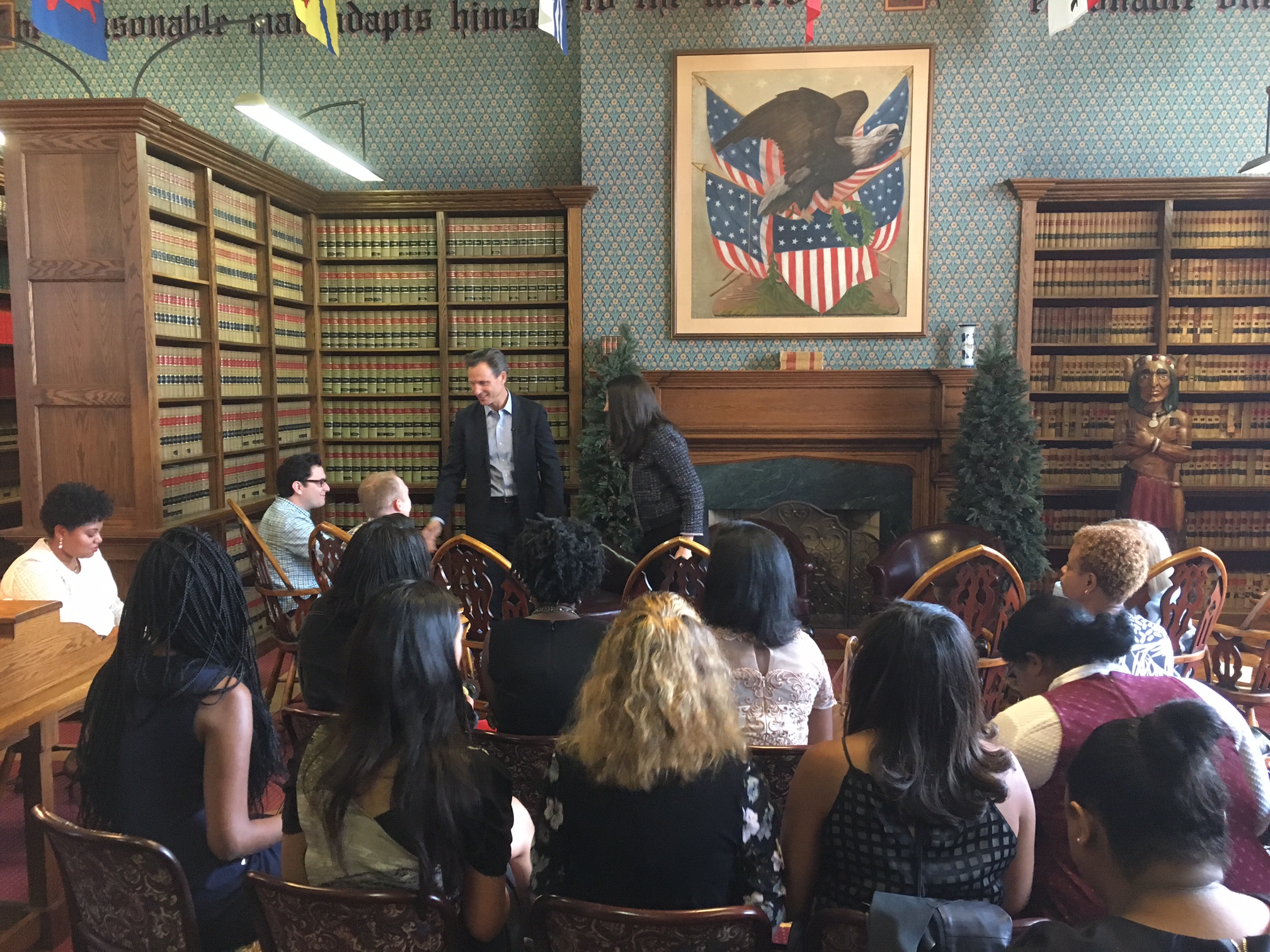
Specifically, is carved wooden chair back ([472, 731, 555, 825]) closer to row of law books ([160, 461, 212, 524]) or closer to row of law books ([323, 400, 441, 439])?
row of law books ([160, 461, 212, 524])

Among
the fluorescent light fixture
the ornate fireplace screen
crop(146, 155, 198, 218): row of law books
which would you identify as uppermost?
the fluorescent light fixture

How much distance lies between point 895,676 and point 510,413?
11.2ft

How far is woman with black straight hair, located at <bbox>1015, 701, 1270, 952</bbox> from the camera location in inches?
42.6

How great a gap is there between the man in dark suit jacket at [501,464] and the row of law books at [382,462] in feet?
5.83

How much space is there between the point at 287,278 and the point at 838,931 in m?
5.69

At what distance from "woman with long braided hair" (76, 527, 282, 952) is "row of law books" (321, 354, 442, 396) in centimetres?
473

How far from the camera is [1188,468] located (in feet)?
19.6

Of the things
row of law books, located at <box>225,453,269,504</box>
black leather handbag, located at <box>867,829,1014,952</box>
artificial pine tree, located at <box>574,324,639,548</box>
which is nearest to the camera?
black leather handbag, located at <box>867,829,1014,952</box>

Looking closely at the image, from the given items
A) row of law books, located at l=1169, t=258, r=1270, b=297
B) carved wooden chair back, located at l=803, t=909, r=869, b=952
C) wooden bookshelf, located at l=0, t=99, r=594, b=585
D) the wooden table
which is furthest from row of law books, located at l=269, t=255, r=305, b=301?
row of law books, located at l=1169, t=258, r=1270, b=297

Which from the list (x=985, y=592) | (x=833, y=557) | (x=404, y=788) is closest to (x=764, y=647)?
(x=404, y=788)

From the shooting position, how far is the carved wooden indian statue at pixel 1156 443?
5.24 meters

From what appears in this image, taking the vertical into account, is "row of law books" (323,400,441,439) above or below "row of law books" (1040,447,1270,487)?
above

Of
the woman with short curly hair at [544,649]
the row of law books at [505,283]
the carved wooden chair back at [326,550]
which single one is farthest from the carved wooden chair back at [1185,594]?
the row of law books at [505,283]

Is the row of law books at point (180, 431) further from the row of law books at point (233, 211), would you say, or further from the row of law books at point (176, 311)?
the row of law books at point (233, 211)
